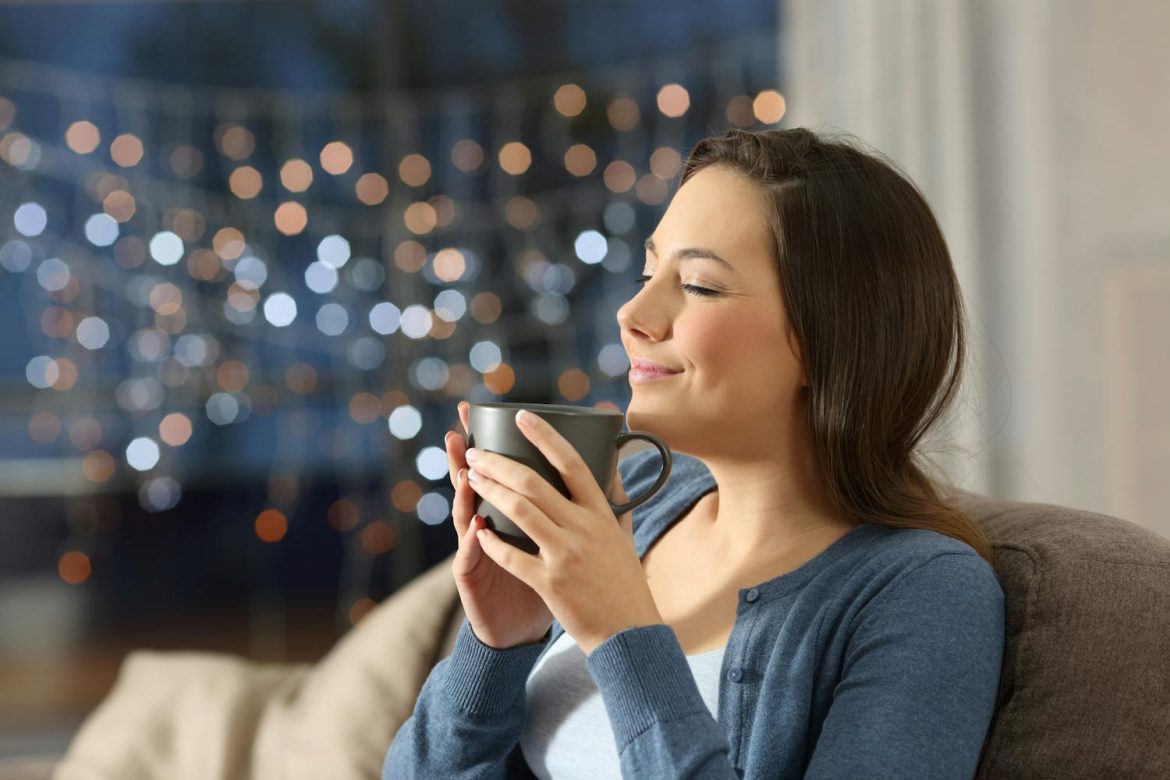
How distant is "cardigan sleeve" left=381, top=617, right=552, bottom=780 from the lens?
1134 mm

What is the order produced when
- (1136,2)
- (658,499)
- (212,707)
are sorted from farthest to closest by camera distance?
(1136,2) → (212,707) → (658,499)

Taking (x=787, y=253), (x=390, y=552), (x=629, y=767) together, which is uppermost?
(x=787, y=253)

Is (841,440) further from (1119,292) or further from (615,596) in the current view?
(1119,292)

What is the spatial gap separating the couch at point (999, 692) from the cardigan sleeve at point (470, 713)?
1.40 feet

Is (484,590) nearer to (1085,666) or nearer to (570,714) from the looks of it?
(570,714)

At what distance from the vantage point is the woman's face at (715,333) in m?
1.05

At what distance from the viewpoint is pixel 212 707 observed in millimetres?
1777

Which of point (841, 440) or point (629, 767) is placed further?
point (841, 440)

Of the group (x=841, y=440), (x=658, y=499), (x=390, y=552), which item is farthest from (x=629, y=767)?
(x=390, y=552)

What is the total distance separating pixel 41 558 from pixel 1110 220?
12.3 ft

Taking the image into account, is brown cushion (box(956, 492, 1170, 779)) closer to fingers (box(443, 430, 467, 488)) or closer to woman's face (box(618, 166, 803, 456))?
woman's face (box(618, 166, 803, 456))

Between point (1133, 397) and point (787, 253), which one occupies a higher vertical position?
point (787, 253)

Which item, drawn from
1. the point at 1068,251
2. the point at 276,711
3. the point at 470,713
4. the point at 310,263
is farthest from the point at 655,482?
the point at 310,263

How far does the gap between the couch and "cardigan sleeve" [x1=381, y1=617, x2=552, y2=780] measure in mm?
426
